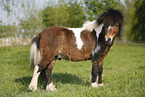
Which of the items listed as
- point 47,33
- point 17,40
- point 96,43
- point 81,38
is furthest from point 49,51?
point 17,40

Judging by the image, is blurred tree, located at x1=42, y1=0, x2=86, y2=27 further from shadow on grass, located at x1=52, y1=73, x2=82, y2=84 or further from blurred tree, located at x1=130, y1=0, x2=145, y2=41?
blurred tree, located at x1=130, y1=0, x2=145, y2=41

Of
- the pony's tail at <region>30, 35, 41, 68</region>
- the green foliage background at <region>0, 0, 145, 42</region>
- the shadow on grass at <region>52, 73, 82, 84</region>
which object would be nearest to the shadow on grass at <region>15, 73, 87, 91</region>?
the shadow on grass at <region>52, 73, 82, 84</region>

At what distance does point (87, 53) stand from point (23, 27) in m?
10.3

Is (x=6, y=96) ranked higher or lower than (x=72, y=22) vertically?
lower

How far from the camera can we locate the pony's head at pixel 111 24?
12.5 feet

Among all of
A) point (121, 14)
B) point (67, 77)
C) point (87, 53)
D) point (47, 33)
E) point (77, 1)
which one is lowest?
point (67, 77)

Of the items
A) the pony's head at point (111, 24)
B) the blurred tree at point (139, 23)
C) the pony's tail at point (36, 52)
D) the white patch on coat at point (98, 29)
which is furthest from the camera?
the blurred tree at point (139, 23)

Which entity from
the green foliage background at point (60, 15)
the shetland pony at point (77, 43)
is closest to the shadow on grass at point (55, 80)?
the shetland pony at point (77, 43)

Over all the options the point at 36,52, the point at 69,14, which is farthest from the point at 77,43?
the point at 69,14

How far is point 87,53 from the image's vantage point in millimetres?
4051

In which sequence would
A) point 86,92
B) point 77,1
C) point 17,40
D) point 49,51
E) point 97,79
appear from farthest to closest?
point 77,1 → point 17,40 → point 97,79 → point 49,51 → point 86,92

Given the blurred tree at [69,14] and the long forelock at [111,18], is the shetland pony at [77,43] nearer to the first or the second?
the long forelock at [111,18]

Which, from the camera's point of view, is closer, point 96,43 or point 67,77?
point 96,43

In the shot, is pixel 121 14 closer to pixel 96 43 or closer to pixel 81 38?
pixel 96 43
